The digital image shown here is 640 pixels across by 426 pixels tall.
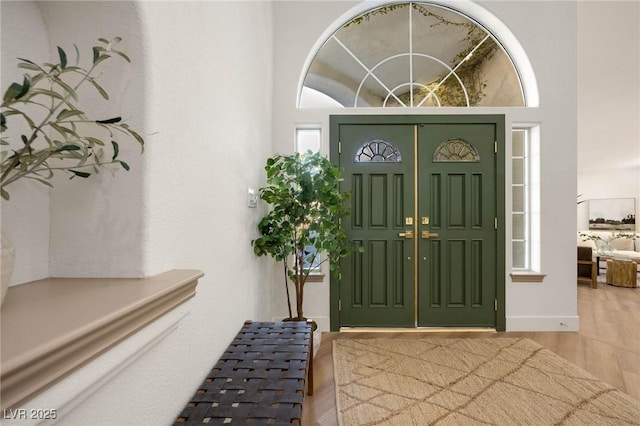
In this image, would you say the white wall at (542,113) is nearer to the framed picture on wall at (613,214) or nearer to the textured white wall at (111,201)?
the textured white wall at (111,201)

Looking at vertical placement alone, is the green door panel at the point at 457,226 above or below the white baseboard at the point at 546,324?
above

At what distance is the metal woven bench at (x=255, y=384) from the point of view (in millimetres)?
982

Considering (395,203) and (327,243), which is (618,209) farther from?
(327,243)

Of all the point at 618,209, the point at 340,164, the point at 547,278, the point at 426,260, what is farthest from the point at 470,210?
the point at 618,209

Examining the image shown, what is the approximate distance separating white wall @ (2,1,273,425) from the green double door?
1.79 m

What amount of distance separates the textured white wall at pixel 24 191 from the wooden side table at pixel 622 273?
281 inches

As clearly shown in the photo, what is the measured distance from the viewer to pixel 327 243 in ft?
8.01

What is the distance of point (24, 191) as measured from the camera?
74 centimetres

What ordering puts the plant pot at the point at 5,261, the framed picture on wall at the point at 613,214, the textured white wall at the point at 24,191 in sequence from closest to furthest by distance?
1. the plant pot at the point at 5,261
2. the textured white wall at the point at 24,191
3. the framed picture on wall at the point at 613,214

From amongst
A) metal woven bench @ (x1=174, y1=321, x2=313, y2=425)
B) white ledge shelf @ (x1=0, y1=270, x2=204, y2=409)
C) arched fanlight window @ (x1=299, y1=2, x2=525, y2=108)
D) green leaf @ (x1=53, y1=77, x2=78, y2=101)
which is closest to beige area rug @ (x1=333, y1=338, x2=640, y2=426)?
metal woven bench @ (x1=174, y1=321, x2=313, y2=425)

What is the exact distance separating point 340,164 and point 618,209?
29.2 feet

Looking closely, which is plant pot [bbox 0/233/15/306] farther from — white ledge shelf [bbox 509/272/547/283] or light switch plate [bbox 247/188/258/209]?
white ledge shelf [bbox 509/272/547/283]

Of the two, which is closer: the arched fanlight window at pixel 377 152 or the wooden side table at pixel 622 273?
the arched fanlight window at pixel 377 152

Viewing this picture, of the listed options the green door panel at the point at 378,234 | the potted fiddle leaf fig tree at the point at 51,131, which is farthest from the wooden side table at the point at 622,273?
the potted fiddle leaf fig tree at the point at 51,131
